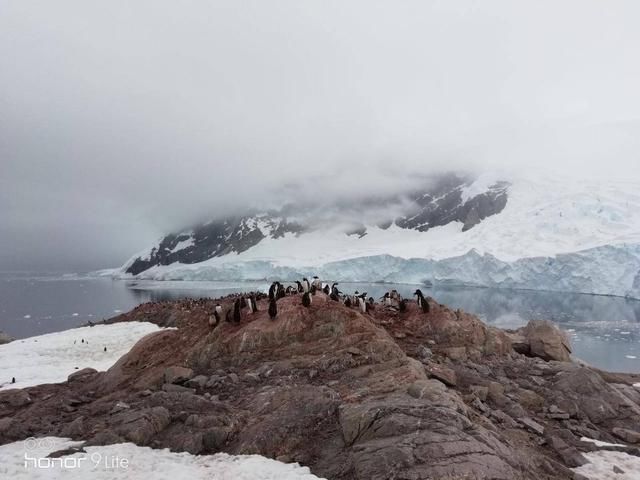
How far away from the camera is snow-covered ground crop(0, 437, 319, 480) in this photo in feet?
27.8

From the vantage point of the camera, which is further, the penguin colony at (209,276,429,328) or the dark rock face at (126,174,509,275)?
the dark rock face at (126,174,509,275)

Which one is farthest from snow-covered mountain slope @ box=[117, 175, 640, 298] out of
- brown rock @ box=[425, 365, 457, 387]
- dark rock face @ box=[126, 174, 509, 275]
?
brown rock @ box=[425, 365, 457, 387]

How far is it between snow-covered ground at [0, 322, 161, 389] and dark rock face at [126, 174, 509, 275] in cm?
10771

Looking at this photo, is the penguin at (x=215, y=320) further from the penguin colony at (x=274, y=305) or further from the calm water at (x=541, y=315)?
the calm water at (x=541, y=315)

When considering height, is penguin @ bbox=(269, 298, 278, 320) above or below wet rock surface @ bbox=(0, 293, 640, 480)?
above

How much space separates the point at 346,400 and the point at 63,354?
22290 millimetres

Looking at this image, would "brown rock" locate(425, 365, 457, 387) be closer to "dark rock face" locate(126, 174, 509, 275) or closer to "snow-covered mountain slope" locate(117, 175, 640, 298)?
"snow-covered mountain slope" locate(117, 175, 640, 298)

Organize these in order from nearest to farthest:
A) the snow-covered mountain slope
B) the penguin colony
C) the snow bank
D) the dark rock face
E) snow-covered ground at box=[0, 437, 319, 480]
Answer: snow-covered ground at box=[0, 437, 319, 480] < the snow bank < the penguin colony < the snow-covered mountain slope < the dark rock face

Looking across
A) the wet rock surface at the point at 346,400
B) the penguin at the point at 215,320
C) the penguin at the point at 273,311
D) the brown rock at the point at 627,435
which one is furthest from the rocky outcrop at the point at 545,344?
the penguin at the point at 215,320

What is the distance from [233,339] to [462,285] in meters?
88.4

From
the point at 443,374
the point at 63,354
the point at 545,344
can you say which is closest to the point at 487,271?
the point at 545,344

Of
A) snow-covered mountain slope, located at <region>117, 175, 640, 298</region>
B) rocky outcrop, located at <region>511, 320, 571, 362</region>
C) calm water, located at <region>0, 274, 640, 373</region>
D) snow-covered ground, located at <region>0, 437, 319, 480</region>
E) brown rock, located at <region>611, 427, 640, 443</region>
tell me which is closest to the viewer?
snow-covered ground, located at <region>0, 437, 319, 480</region>

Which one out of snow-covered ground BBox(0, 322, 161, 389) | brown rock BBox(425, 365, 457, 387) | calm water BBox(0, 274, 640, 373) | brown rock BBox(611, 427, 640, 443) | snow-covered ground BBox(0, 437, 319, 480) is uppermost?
brown rock BBox(425, 365, 457, 387)

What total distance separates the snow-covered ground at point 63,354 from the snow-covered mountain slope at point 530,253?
68489mm
